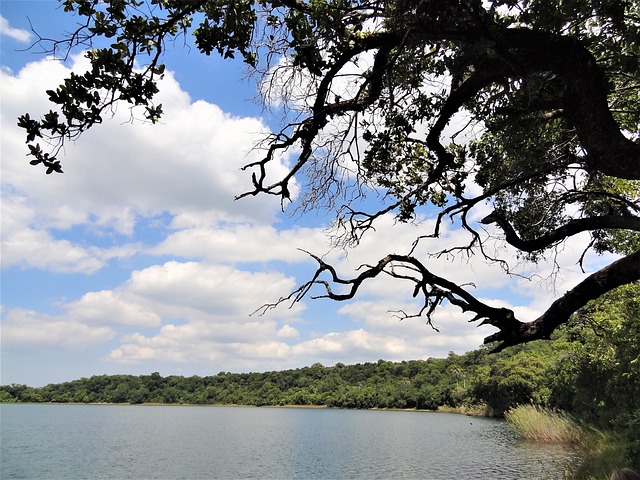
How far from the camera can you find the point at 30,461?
2964cm

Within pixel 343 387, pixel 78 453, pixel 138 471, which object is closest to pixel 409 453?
pixel 138 471

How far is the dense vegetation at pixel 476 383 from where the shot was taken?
1612cm

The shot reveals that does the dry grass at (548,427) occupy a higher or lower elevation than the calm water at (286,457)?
higher

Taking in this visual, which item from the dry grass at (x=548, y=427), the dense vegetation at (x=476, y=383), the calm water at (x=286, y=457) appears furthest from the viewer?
the dry grass at (x=548, y=427)

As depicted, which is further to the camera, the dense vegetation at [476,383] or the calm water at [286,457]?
the calm water at [286,457]

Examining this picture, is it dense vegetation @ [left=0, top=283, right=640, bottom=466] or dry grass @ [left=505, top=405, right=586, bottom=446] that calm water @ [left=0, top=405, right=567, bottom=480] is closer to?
dry grass @ [left=505, top=405, right=586, bottom=446]

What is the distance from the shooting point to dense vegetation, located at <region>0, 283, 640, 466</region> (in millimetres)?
16125

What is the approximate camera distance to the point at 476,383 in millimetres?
73438

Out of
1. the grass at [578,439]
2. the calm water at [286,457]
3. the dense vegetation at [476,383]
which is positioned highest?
the dense vegetation at [476,383]

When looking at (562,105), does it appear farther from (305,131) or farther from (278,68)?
(278,68)

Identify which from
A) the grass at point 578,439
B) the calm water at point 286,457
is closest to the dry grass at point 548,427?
the grass at point 578,439

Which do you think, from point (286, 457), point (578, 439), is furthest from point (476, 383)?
point (286, 457)

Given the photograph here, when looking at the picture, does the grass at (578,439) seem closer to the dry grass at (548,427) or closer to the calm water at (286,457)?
the dry grass at (548,427)

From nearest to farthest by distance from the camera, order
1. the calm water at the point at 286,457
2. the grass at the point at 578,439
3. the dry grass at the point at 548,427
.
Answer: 1. the grass at the point at 578,439
2. the calm water at the point at 286,457
3. the dry grass at the point at 548,427
